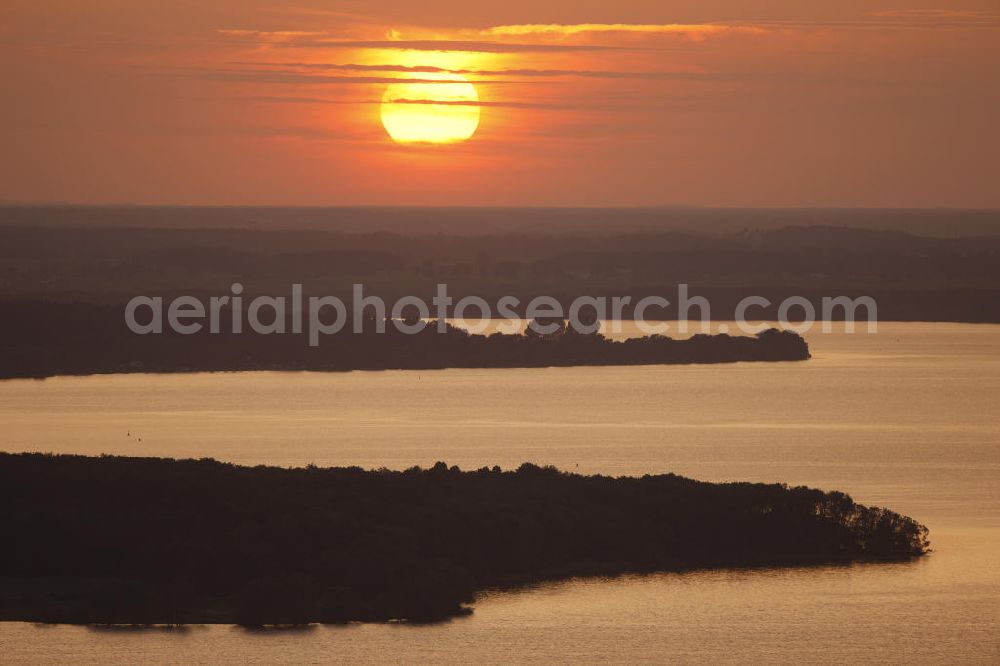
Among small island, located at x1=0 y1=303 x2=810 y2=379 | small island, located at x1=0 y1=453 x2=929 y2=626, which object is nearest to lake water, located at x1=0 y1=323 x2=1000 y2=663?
small island, located at x1=0 y1=453 x2=929 y2=626

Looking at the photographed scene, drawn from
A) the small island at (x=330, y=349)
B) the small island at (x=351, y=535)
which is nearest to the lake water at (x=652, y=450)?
the small island at (x=351, y=535)

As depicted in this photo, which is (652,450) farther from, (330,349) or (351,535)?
(330,349)

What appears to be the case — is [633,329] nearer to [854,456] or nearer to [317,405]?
[317,405]

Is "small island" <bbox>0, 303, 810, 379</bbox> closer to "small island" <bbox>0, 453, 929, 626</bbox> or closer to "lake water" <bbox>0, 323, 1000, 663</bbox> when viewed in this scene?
"lake water" <bbox>0, 323, 1000, 663</bbox>

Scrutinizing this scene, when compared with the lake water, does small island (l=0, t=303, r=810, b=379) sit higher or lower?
higher

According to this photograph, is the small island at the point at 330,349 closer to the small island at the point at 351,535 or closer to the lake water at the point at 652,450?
the lake water at the point at 652,450

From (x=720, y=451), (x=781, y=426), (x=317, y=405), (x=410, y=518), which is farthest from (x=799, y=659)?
(x=317, y=405)
